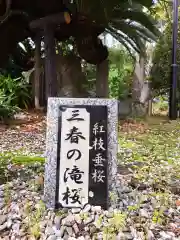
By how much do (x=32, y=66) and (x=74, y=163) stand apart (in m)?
7.19

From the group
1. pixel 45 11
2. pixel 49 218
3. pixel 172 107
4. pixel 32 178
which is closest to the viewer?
pixel 49 218

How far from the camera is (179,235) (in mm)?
1871

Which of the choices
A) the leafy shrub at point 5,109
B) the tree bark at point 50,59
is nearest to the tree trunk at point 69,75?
the leafy shrub at point 5,109

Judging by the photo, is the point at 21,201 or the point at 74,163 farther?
the point at 21,201

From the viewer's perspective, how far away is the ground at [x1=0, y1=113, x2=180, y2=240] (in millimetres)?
1857

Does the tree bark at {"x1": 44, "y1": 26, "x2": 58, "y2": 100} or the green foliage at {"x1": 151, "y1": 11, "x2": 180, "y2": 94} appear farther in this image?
the green foliage at {"x1": 151, "y1": 11, "x2": 180, "y2": 94}

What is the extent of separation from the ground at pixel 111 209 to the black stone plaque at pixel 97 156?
2.6 inches

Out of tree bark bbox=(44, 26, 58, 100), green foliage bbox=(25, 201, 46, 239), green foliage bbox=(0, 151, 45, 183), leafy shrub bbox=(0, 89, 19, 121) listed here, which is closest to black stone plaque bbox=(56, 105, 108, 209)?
green foliage bbox=(25, 201, 46, 239)

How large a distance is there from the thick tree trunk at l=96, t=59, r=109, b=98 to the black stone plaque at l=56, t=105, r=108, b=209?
17.9ft

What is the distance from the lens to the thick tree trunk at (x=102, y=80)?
7574 mm

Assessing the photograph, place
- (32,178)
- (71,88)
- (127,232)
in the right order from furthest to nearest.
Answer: (71,88) → (32,178) → (127,232)

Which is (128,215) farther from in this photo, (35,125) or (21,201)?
(35,125)

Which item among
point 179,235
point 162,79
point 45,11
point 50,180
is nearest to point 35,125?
point 45,11

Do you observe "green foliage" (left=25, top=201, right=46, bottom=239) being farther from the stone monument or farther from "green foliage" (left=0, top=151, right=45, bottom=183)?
"green foliage" (left=0, top=151, right=45, bottom=183)
